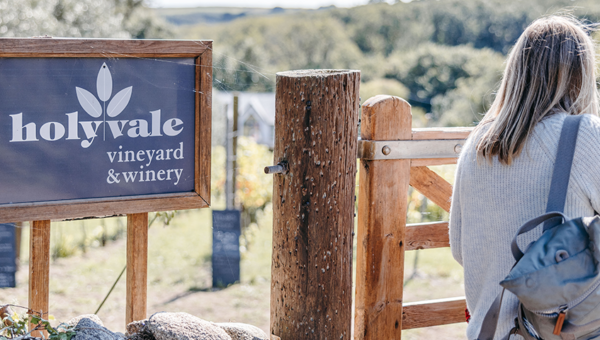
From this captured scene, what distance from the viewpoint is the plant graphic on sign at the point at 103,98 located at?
73.9 inches

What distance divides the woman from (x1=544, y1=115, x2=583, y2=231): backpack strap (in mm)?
15

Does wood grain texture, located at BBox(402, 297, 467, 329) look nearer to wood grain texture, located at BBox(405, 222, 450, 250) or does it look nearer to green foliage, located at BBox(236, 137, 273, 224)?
wood grain texture, located at BBox(405, 222, 450, 250)

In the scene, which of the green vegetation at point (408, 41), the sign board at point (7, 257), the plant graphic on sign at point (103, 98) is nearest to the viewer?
the plant graphic on sign at point (103, 98)

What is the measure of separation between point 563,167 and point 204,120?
4.02 feet

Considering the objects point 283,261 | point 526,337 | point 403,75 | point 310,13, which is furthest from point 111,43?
point 310,13

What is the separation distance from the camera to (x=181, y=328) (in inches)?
73.2

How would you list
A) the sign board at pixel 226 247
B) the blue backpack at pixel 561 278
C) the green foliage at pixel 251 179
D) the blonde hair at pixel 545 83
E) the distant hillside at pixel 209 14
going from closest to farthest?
the blue backpack at pixel 561 278 < the blonde hair at pixel 545 83 < the sign board at pixel 226 247 < the green foliage at pixel 251 179 < the distant hillside at pixel 209 14

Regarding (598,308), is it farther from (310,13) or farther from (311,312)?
(310,13)

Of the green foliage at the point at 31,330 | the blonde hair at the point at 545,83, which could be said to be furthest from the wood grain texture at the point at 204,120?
the blonde hair at the point at 545,83

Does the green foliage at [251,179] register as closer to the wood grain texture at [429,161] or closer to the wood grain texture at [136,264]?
the wood grain texture at [429,161]

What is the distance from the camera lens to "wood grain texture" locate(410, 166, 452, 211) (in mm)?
2387

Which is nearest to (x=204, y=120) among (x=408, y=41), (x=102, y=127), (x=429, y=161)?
(x=102, y=127)

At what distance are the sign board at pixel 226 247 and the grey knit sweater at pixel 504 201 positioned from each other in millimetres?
3348

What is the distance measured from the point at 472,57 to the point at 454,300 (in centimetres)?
5815
